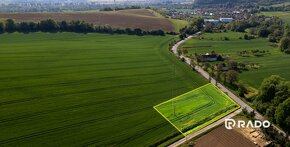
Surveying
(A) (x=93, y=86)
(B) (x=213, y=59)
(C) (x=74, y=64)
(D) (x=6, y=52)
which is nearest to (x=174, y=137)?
(A) (x=93, y=86)

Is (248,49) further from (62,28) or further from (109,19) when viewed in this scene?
(62,28)

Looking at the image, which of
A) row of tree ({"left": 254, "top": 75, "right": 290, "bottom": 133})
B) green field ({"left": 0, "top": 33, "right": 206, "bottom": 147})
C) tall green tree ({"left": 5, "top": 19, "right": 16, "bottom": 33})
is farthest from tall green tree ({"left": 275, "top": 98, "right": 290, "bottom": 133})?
tall green tree ({"left": 5, "top": 19, "right": 16, "bottom": 33})

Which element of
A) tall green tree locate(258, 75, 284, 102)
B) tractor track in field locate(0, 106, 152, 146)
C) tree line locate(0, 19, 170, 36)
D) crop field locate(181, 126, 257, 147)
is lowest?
crop field locate(181, 126, 257, 147)

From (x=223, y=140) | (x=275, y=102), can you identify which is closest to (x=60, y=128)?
(x=223, y=140)

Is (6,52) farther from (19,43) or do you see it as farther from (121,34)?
(121,34)

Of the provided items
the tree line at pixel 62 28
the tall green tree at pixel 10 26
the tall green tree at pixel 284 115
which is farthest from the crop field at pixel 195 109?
the tall green tree at pixel 10 26

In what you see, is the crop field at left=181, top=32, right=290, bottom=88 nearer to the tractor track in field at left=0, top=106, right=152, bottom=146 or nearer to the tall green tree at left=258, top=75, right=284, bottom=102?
the tall green tree at left=258, top=75, right=284, bottom=102

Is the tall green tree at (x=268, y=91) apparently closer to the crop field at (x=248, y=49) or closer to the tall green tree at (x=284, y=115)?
the tall green tree at (x=284, y=115)
